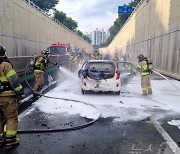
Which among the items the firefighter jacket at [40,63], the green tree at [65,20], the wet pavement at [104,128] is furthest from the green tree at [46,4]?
the wet pavement at [104,128]

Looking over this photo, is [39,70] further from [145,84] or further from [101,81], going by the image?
[145,84]

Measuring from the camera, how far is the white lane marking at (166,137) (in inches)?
194

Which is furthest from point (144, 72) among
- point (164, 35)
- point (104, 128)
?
point (164, 35)

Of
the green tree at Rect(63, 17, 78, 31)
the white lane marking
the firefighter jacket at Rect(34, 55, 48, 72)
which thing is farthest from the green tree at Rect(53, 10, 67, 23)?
the white lane marking

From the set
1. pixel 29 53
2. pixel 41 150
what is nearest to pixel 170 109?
pixel 41 150

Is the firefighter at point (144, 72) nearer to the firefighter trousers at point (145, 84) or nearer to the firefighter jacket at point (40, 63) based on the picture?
the firefighter trousers at point (145, 84)

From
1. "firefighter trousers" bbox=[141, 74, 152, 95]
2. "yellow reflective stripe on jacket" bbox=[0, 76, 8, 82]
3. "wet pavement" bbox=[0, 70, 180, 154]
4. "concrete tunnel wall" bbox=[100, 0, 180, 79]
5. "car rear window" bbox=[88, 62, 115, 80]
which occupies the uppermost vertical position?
"concrete tunnel wall" bbox=[100, 0, 180, 79]

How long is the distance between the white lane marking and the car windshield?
4.28m

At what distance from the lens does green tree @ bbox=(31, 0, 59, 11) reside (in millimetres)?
68262

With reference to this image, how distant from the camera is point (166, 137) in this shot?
5664 millimetres

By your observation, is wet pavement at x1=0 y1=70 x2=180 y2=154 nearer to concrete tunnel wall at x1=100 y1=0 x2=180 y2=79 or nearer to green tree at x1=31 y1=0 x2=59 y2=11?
concrete tunnel wall at x1=100 y1=0 x2=180 y2=79

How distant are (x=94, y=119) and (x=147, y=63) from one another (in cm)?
508

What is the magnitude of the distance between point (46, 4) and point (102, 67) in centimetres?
6298

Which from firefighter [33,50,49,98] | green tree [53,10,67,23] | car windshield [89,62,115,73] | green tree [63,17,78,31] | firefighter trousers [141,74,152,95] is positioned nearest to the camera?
firefighter [33,50,49,98]
